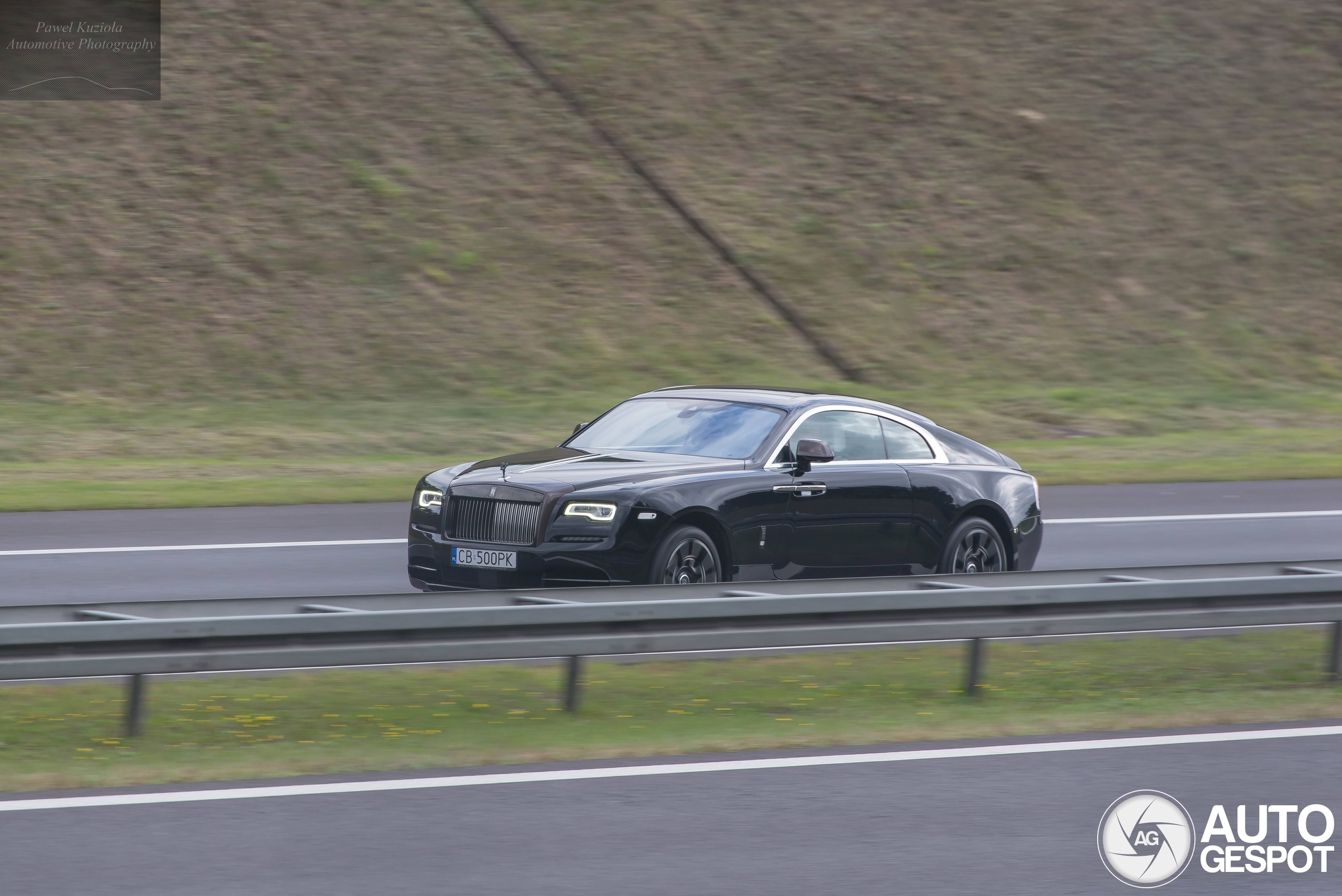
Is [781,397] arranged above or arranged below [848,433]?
above

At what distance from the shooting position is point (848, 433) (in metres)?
11.5

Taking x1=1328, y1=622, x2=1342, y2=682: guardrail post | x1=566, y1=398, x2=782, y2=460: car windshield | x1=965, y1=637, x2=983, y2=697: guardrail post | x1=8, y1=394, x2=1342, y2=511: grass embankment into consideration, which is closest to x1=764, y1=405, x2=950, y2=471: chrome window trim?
x1=566, y1=398, x2=782, y2=460: car windshield

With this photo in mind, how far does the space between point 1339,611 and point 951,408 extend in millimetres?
17410

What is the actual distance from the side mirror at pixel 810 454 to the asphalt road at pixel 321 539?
3.10 metres

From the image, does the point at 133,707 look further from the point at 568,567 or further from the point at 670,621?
the point at 568,567

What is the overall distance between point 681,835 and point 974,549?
19.9ft

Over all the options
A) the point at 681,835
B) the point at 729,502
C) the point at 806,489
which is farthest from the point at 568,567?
the point at 681,835

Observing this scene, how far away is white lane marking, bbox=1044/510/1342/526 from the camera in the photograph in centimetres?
1664

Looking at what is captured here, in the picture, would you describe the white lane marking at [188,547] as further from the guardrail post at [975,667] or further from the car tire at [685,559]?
the guardrail post at [975,667]

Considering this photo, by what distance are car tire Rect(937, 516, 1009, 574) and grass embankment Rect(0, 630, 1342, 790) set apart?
1.10 metres

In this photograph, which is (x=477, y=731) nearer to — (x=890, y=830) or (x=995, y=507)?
(x=890, y=830)

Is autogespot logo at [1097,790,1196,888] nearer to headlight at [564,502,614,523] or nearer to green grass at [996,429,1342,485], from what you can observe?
headlight at [564,502,614,523]

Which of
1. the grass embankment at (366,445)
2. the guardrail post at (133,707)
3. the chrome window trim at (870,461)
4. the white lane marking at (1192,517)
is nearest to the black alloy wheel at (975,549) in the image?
the chrome window trim at (870,461)

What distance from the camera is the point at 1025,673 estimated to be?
31.8 ft
